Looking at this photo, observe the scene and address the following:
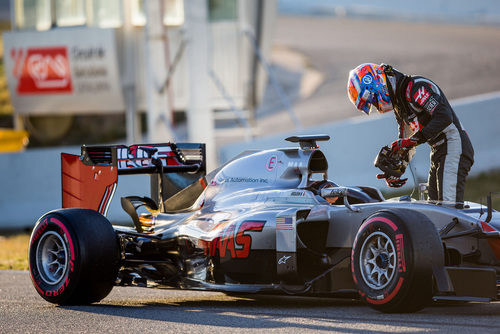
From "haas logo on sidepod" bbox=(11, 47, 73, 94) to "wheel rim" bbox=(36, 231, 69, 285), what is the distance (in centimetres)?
1241

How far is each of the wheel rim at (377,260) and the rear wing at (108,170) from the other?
2.77m

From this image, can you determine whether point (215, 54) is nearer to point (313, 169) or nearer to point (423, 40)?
point (313, 169)

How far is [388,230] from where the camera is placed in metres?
6.27

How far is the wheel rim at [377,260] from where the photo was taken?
6.35 m

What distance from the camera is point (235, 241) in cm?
730

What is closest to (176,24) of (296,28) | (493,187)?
(493,187)

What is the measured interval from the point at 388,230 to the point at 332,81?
96.8ft

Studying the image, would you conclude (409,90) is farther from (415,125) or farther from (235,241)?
(235,241)

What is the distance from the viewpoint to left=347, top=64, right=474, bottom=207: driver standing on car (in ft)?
24.0

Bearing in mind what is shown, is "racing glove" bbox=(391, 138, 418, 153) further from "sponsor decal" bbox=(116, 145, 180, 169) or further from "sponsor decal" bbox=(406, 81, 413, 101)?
"sponsor decal" bbox=(116, 145, 180, 169)

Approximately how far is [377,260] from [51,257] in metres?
2.97

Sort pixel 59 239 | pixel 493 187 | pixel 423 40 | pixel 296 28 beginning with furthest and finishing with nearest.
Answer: pixel 296 28, pixel 423 40, pixel 493 187, pixel 59 239

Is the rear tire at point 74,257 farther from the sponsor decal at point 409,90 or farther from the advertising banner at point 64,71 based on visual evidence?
the advertising banner at point 64,71

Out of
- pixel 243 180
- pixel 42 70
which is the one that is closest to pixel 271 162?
pixel 243 180
